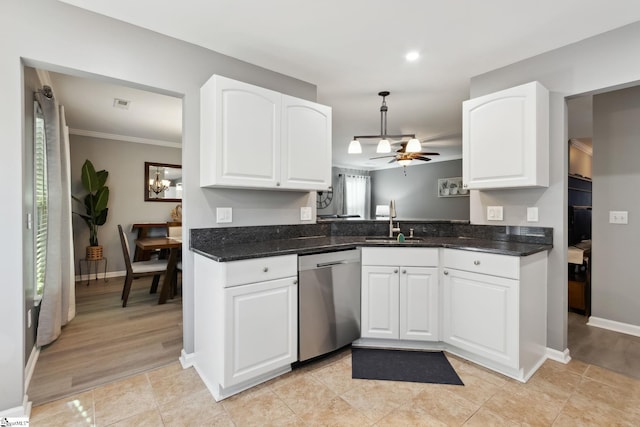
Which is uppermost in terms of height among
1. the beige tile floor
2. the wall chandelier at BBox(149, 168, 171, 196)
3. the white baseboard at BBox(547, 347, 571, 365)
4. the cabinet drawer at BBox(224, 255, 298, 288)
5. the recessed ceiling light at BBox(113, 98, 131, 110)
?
the recessed ceiling light at BBox(113, 98, 131, 110)

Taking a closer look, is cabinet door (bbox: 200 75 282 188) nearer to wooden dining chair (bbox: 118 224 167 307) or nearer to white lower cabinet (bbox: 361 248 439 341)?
white lower cabinet (bbox: 361 248 439 341)

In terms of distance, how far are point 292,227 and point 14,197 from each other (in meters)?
1.83

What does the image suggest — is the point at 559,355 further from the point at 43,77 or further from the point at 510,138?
the point at 43,77

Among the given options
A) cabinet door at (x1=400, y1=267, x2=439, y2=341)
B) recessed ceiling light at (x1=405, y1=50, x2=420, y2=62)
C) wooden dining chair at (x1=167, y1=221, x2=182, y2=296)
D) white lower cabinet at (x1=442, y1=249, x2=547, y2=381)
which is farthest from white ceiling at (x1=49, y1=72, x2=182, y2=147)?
white lower cabinet at (x1=442, y1=249, x2=547, y2=381)

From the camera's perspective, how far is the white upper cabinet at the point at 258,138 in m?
2.12

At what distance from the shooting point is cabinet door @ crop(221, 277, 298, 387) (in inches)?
72.4

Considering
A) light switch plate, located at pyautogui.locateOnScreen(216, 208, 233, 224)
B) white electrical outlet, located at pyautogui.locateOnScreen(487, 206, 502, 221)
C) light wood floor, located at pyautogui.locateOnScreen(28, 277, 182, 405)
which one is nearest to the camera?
light wood floor, located at pyautogui.locateOnScreen(28, 277, 182, 405)

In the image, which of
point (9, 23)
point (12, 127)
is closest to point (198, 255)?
point (12, 127)

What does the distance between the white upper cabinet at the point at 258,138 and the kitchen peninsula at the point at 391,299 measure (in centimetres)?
50

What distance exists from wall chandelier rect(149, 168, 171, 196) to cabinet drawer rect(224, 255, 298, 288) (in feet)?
14.5

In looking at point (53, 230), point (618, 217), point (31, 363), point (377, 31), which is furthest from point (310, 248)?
point (618, 217)

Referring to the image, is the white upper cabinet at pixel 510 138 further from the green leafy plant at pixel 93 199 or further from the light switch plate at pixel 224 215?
the green leafy plant at pixel 93 199

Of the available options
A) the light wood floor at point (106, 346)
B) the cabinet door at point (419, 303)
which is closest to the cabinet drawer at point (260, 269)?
the cabinet door at point (419, 303)

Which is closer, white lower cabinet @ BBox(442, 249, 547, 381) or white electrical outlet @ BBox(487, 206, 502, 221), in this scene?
white lower cabinet @ BBox(442, 249, 547, 381)
